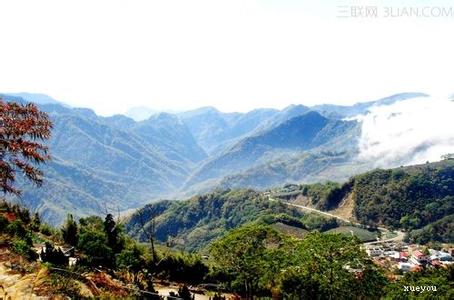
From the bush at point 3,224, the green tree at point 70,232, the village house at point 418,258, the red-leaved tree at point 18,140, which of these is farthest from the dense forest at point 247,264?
the village house at point 418,258

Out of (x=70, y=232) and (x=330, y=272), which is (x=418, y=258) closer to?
(x=330, y=272)

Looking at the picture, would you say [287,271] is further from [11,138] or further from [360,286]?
[11,138]

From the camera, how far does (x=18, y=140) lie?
21.2m

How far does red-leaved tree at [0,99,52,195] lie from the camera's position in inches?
826

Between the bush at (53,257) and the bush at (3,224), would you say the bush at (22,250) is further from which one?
→ the bush at (3,224)

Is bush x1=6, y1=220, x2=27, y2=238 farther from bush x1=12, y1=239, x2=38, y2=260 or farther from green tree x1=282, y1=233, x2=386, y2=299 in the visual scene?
green tree x1=282, y1=233, x2=386, y2=299

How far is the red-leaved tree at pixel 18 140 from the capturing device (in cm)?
2097

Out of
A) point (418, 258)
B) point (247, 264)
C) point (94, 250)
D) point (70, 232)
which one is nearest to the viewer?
point (94, 250)

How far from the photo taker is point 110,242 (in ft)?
164

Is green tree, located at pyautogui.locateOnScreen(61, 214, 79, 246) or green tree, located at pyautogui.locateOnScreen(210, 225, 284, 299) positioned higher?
green tree, located at pyautogui.locateOnScreen(61, 214, 79, 246)

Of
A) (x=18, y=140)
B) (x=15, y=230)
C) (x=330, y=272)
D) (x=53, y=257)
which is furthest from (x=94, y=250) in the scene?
(x=18, y=140)

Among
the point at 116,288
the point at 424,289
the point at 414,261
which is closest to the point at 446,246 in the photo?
the point at 414,261

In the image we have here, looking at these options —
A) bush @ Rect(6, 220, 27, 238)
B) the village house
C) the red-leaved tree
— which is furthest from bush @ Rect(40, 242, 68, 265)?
the village house

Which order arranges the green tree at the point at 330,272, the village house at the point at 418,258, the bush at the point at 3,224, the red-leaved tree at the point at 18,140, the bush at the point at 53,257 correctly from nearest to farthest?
1. the red-leaved tree at the point at 18,140
2. the bush at the point at 53,257
3. the bush at the point at 3,224
4. the green tree at the point at 330,272
5. the village house at the point at 418,258
